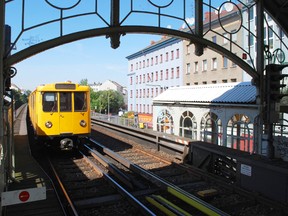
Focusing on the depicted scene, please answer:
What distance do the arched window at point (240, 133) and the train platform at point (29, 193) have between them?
9.12 meters

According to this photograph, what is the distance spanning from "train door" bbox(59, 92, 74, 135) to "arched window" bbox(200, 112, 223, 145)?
24.2ft

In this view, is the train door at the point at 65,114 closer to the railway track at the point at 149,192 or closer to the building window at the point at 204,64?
the railway track at the point at 149,192

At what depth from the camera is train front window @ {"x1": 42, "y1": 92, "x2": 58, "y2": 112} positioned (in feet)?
41.8

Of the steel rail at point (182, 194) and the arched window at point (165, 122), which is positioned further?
the arched window at point (165, 122)

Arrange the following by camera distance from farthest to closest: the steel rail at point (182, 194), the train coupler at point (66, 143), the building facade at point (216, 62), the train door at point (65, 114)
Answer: the building facade at point (216, 62)
the train coupler at point (66, 143)
the train door at point (65, 114)
the steel rail at point (182, 194)

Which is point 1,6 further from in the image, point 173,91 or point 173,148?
point 173,91

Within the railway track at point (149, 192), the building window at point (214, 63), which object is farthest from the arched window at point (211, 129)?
the building window at point (214, 63)

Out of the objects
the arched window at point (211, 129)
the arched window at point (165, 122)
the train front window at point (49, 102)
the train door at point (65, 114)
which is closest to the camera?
the train front window at point (49, 102)

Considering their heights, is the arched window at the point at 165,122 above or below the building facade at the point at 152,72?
below

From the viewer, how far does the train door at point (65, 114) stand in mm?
12938

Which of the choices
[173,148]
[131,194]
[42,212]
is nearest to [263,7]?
[173,148]

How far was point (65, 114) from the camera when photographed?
42.7 feet

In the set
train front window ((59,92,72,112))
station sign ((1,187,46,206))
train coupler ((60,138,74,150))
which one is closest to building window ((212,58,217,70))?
train front window ((59,92,72,112))

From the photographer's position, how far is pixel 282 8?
424 inches
